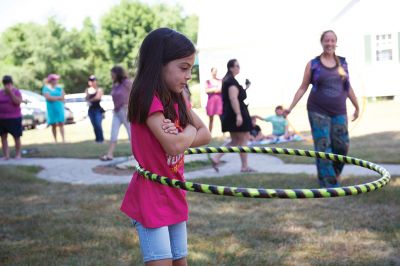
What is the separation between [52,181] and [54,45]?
4239 cm

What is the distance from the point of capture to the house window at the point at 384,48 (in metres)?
18.9

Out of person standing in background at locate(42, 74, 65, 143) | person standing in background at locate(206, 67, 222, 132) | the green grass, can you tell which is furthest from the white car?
the green grass

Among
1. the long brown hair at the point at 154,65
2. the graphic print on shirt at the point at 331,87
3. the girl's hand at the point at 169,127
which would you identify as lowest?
the graphic print on shirt at the point at 331,87

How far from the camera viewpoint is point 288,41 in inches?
902

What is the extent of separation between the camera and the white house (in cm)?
1900

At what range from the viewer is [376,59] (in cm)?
1920

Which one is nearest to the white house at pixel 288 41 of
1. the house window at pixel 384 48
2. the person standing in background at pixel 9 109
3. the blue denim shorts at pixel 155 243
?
the house window at pixel 384 48

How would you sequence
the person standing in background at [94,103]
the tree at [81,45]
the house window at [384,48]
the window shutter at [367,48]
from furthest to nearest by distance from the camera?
the tree at [81,45] → the window shutter at [367,48] → the house window at [384,48] → the person standing in background at [94,103]

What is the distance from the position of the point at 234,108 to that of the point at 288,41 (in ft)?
50.9

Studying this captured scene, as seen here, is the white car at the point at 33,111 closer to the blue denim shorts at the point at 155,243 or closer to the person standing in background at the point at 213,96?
the person standing in background at the point at 213,96

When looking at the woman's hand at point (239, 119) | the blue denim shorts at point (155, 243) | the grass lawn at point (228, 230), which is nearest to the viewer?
the blue denim shorts at point (155, 243)

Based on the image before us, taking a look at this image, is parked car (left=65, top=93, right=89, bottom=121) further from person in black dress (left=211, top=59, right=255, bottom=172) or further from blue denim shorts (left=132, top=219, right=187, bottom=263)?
blue denim shorts (left=132, top=219, right=187, bottom=263)

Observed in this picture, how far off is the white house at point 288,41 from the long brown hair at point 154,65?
1420 cm

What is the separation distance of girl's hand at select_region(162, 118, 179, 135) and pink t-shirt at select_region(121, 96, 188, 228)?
149 mm
